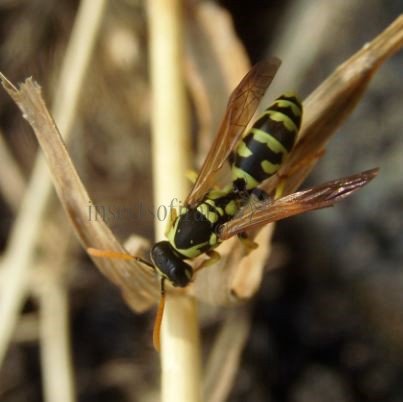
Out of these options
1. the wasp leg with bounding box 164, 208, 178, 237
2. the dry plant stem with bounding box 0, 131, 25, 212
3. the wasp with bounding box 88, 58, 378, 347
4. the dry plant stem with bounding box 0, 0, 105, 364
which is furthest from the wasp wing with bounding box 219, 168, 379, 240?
the dry plant stem with bounding box 0, 131, 25, 212

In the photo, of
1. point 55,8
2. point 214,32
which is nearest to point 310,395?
point 214,32

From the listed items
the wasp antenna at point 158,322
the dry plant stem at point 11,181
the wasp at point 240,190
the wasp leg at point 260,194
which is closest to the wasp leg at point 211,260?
the wasp at point 240,190

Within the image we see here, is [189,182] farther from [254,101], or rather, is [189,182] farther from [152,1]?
[152,1]

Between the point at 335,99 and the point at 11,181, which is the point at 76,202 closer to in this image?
the point at 335,99

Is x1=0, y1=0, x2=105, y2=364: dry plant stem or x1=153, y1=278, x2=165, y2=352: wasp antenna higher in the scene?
x1=0, y1=0, x2=105, y2=364: dry plant stem

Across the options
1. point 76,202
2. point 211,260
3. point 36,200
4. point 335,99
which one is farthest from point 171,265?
point 36,200

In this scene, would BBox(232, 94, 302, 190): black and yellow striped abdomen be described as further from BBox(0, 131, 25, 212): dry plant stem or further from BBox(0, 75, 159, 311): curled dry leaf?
BBox(0, 131, 25, 212): dry plant stem
